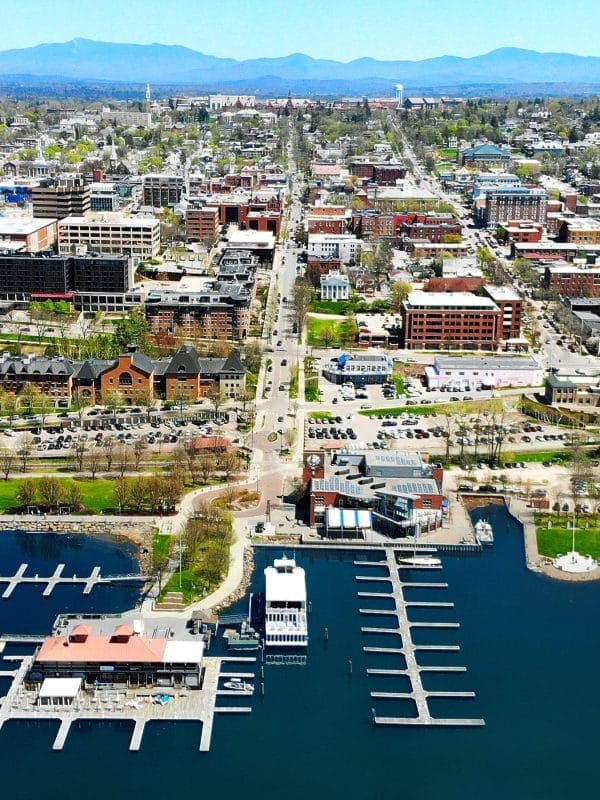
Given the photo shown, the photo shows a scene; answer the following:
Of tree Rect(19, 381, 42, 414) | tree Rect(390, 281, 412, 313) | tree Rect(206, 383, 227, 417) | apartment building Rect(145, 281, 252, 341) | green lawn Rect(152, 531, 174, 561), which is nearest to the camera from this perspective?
green lawn Rect(152, 531, 174, 561)

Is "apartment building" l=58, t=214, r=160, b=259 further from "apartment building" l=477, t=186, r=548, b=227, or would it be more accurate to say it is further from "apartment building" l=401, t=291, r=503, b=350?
"apartment building" l=477, t=186, r=548, b=227

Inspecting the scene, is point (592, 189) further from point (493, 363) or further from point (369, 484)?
point (369, 484)

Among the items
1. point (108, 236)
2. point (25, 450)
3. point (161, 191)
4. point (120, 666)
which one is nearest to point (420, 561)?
point (120, 666)

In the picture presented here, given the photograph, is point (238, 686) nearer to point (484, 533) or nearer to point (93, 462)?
point (484, 533)

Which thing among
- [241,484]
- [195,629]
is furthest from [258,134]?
[195,629]

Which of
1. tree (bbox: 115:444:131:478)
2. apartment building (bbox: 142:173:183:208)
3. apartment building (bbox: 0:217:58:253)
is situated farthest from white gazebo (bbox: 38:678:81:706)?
apartment building (bbox: 142:173:183:208)

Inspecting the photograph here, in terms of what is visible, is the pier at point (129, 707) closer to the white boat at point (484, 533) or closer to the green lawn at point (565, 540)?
the white boat at point (484, 533)
